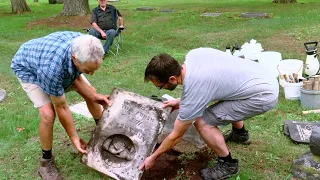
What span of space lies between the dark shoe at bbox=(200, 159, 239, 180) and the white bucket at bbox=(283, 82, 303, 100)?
2.01 metres

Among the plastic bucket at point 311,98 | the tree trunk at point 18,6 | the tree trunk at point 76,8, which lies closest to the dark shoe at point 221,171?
the plastic bucket at point 311,98

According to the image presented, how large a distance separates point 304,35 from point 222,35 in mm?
1731

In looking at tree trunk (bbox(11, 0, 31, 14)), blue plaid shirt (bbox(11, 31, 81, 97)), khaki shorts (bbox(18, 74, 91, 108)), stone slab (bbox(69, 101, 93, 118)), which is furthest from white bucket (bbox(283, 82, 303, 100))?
tree trunk (bbox(11, 0, 31, 14))

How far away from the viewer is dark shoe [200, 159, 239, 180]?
10.3 feet

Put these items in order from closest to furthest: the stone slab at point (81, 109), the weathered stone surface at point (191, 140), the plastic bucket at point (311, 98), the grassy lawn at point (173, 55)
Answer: the grassy lawn at point (173, 55)
the weathered stone surface at point (191, 140)
the plastic bucket at point (311, 98)
the stone slab at point (81, 109)

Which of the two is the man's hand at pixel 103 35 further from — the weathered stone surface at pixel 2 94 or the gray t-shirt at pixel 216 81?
the gray t-shirt at pixel 216 81

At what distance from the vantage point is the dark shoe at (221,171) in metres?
3.13

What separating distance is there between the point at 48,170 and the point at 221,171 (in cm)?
146

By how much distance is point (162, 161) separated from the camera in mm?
3502

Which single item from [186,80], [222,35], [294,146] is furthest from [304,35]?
[186,80]

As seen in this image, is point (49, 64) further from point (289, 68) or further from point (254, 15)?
point (254, 15)

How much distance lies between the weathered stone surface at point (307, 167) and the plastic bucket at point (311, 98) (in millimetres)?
1502

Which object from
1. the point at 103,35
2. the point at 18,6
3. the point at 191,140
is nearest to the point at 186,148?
the point at 191,140

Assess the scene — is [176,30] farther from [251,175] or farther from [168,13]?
[251,175]
